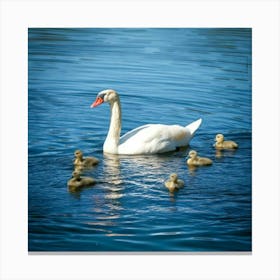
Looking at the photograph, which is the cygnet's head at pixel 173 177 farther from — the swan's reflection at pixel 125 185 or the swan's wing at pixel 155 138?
the swan's wing at pixel 155 138

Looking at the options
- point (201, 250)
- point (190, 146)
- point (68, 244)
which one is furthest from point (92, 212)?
point (190, 146)

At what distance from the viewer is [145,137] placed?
1850 cm

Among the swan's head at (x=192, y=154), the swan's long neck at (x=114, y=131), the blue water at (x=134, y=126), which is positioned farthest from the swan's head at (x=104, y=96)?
the swan's head at (x=192, y=154)

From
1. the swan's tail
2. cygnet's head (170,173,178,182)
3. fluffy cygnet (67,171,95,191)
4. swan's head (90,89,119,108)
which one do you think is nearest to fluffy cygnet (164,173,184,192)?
cygnet's head (170,173,178,182)

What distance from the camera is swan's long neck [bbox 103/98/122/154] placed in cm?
1862

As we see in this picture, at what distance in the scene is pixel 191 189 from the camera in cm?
1719

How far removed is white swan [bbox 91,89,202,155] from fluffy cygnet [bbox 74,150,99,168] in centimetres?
70

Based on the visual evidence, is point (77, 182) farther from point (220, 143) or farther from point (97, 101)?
Result: point (220, 143)

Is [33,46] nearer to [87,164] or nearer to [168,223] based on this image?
[87,164]

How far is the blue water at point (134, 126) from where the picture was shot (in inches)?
652

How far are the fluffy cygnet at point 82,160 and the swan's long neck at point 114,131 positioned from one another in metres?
0.65

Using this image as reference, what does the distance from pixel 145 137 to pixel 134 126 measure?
2.16 ft

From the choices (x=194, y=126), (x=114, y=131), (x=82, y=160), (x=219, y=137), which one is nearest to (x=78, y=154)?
(x=82, y=160)

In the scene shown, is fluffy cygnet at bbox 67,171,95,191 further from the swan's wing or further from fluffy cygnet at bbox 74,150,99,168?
the swan's wing
